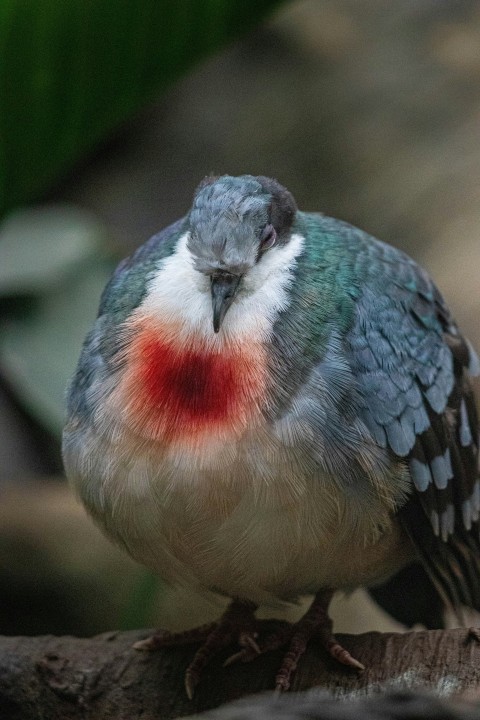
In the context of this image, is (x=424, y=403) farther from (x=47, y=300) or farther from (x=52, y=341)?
(x=47, y=300)

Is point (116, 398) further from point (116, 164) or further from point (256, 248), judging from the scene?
point (116, 164)

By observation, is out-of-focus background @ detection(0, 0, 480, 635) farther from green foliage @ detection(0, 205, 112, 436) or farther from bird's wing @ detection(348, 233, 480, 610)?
bird's wing @ detection(348, 233, 480, 610)

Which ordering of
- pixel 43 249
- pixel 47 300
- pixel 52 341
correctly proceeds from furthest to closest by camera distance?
pixel 43 249 → pixel 47 300 → pixel 52 341

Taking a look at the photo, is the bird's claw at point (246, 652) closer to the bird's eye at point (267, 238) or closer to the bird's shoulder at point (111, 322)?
the bird's shoulder at point (111, 322)

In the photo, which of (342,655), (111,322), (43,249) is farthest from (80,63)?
(342,655)

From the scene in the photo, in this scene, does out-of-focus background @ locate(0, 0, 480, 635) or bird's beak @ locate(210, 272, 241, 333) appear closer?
bird's beak @ locate(210, 272, 241, 333)

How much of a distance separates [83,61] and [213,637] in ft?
5.53

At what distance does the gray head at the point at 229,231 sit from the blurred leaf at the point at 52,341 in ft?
3.96

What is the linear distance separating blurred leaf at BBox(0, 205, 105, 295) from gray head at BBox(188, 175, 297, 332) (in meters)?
1.77

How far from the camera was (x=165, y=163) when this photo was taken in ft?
19.6

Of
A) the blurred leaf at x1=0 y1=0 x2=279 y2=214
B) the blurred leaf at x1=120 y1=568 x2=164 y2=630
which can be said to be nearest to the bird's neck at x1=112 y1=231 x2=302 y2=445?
the blurred leaf at x1=0 y1=0 x2=279 y2=214

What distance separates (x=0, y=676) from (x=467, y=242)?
10.2ft

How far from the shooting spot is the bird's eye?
2.26 meters

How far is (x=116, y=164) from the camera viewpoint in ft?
19.8
